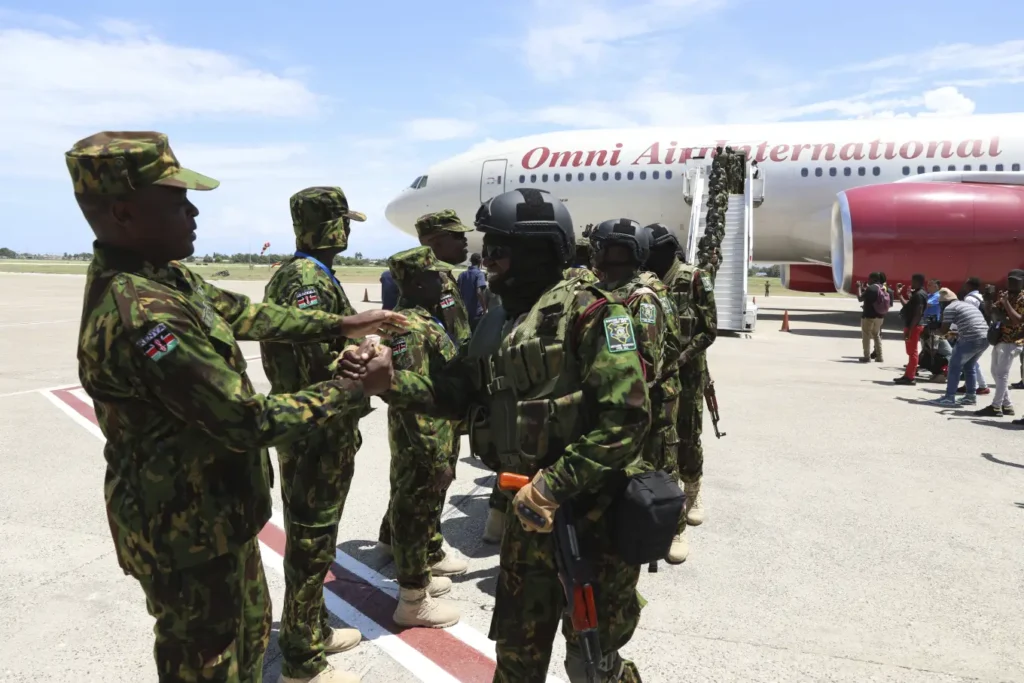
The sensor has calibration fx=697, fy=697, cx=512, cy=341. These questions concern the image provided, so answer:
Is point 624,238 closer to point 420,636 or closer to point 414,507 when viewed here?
point 414,507

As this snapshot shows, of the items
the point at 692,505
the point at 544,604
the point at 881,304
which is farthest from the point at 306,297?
the point at 881,304

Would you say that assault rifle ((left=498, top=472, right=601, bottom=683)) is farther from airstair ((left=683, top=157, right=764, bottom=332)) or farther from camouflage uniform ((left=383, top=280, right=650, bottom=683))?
airstair ((left=683, top=157, right=764, bottom=332))

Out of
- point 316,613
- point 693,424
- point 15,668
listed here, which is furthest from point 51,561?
point 693,424

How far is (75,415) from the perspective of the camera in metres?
8.45

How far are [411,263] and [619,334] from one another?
1.82 meters

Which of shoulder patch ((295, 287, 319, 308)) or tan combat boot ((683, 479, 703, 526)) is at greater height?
shoulder patch ((295, 287, 319, 308))

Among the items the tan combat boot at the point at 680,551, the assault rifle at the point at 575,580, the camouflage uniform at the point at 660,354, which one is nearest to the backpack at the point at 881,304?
the camouflage uniform at the point at 660,354

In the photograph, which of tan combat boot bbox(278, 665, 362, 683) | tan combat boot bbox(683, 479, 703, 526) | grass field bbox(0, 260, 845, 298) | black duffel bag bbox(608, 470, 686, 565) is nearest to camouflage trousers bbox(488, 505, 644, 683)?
black duffel bag bbox(608, 470, 686, 565)

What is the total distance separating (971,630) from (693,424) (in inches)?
80.4

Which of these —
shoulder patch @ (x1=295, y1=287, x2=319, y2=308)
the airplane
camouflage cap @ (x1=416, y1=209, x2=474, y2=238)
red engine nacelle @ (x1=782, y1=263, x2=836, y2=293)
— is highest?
the airplane

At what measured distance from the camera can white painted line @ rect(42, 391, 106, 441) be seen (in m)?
7.72

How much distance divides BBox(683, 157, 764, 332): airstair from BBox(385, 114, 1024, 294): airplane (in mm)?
413

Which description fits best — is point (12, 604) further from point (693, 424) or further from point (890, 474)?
point (890, 474)

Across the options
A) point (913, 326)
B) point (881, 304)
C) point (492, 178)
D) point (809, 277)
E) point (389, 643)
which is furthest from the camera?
point (809, 277)
